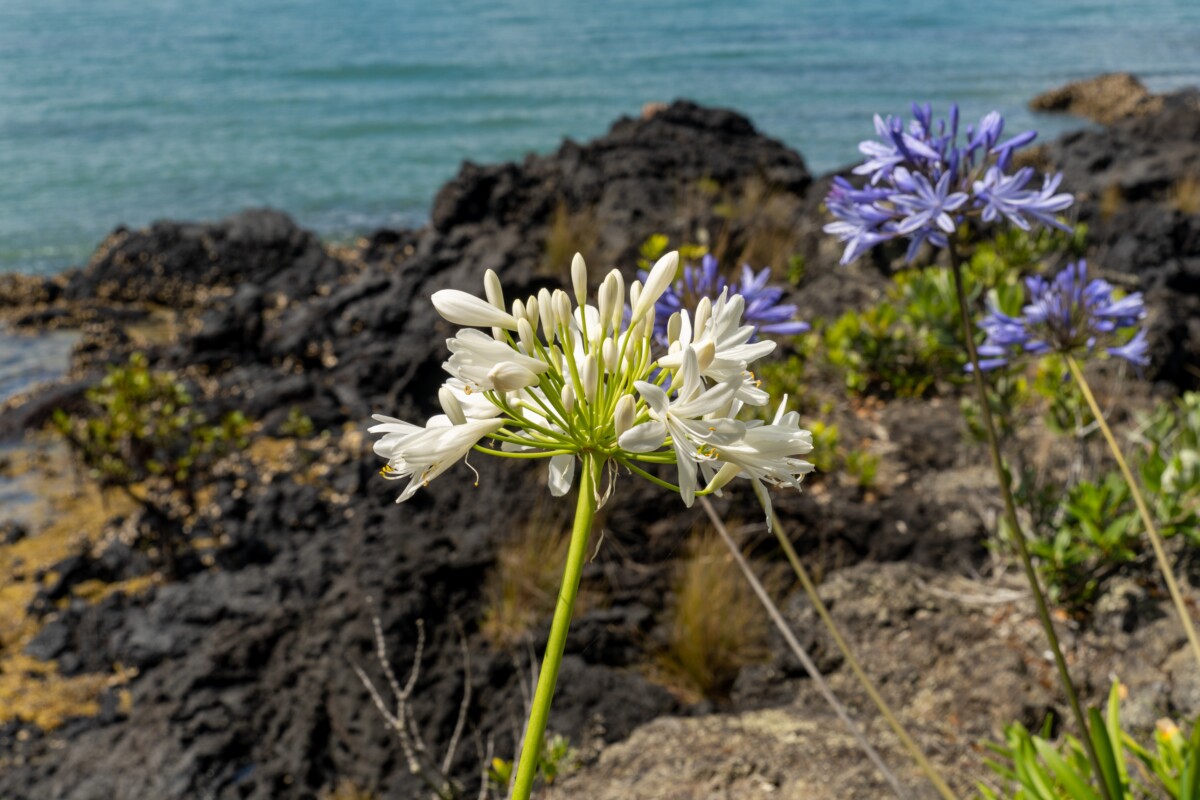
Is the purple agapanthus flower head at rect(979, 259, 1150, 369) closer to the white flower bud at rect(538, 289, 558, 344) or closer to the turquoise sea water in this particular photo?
the white flower bud at rect(538, 289, 558, 344)

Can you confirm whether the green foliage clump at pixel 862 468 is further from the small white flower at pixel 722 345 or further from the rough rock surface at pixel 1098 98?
the rough rock surface at pixel 1098 98

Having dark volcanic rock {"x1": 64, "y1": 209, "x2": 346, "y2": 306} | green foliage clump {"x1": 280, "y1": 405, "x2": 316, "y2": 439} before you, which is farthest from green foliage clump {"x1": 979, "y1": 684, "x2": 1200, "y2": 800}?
dark volcanic rock {"x1": 64, "y1": 209, "x2": 346, "y2": 306}

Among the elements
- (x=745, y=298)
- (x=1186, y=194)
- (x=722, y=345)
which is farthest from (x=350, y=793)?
(x=1186, y=194)

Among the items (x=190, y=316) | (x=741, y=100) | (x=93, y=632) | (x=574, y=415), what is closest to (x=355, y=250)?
→ (x=190, y=316)

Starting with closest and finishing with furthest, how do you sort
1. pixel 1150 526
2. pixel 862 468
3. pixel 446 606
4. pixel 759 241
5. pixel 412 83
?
pixel 1150 526 < pixel 446 606 < pixel 862 468 < pixel 759 241 < pixel 412 83

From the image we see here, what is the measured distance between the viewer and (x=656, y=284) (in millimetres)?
1434

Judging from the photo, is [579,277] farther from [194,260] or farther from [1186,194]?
[194,260]

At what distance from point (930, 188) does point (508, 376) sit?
1.64 metres

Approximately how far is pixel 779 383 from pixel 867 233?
13.1 ft

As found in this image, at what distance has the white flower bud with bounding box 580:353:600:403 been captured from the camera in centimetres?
129

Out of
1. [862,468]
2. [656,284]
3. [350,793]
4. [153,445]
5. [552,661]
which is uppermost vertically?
[656,284]

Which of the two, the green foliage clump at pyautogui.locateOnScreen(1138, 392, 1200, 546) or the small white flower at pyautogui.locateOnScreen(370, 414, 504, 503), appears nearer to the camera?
the small white flower at pyautogui.locateOnScreen(370, 414, 504, 503)

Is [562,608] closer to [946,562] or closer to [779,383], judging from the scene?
[946,562]

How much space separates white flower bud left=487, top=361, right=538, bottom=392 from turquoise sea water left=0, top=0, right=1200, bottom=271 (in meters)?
18.7
